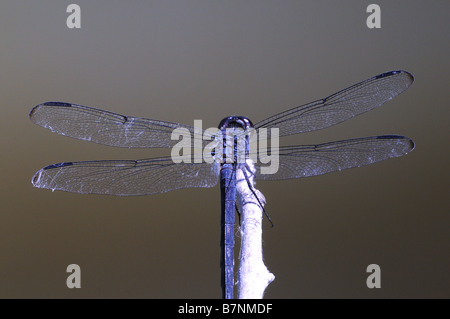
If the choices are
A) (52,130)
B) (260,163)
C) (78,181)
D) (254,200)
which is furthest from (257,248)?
(52,130)

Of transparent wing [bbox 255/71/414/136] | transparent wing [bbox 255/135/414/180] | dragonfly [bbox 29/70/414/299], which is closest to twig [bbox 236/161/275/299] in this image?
dragonfly [bbox 29/70/414/299]

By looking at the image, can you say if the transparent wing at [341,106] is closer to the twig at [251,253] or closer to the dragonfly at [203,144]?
the dragonfly at [203,144]

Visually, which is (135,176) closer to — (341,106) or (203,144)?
(203,144)

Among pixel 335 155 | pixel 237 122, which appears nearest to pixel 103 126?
pixel 237 122

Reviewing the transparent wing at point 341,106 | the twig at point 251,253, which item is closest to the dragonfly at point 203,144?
the transparent wing at point 341,106

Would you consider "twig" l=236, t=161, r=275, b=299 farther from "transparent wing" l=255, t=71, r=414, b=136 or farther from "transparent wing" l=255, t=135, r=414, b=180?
"transparent wing" l=255, t=71, r=414, b=136
